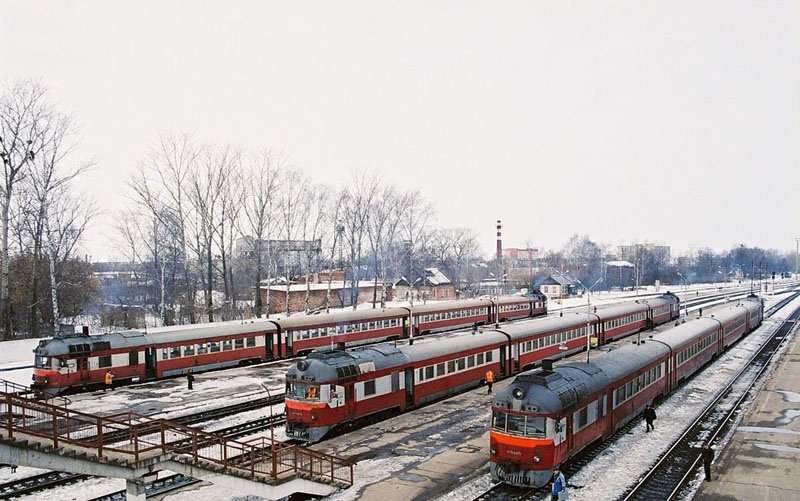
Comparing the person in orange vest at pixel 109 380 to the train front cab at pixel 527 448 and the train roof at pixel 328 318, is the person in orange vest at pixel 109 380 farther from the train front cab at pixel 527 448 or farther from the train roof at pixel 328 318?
the train front cab at pixel 527 448

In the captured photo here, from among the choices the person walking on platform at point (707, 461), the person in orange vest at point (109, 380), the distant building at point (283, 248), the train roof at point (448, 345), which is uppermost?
the distant building at point (283, 248)

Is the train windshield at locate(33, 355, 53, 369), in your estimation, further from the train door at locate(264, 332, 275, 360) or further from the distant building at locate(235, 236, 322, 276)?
the distant building at locate(235, 236, 322, 276)

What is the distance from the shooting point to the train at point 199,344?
32812mm

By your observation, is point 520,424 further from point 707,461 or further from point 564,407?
point 707,461

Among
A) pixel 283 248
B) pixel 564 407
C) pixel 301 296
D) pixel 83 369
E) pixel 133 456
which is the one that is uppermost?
pixel 283 248

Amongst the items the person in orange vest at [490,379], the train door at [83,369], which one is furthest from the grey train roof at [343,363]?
the train door at [83,369]

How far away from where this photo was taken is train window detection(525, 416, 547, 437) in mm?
18594

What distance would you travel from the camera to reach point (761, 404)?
31.0 metres

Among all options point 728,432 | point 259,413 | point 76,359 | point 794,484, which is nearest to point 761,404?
point 728,432

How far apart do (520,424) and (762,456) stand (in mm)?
10394

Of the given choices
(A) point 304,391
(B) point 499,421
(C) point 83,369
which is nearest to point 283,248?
(C) point 83,369

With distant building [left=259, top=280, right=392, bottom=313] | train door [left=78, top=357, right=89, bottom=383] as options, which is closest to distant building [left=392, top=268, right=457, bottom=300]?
distant building [left=259, top=280, right=392, bottom=313]

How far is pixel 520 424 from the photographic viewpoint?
1886 cm

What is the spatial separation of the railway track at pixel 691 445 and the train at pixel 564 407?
85.0 inches
